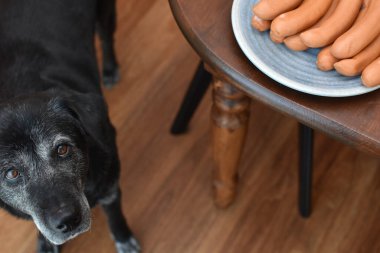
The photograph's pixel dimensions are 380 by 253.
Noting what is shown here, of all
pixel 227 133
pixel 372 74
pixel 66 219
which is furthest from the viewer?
pixel 227 133

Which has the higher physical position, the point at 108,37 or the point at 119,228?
the point at 108,37

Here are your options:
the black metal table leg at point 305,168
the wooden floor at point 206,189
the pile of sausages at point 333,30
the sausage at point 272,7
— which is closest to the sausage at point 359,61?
the pile of sausages at point 333,30

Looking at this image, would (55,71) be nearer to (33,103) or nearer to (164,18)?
(33,103)

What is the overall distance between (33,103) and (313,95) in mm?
637

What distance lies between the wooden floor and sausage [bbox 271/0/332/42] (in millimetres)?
923

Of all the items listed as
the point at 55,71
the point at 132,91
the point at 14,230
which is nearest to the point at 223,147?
the point at 55,71

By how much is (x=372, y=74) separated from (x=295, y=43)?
0.49 ft

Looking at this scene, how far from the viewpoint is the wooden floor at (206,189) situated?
5.43 feet

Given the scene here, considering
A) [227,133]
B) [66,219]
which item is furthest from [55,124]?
[227,133]

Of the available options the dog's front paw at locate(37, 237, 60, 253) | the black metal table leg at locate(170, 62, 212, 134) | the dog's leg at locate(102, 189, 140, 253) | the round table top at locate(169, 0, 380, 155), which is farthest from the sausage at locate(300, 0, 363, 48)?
the dog's front paw at locate(37, 237, 60, 253)

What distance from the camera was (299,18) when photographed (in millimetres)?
896

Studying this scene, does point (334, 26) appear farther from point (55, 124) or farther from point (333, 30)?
point (55, 124)

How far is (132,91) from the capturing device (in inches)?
77.2

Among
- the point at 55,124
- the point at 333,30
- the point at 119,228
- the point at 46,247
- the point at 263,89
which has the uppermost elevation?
the point at 333,30
